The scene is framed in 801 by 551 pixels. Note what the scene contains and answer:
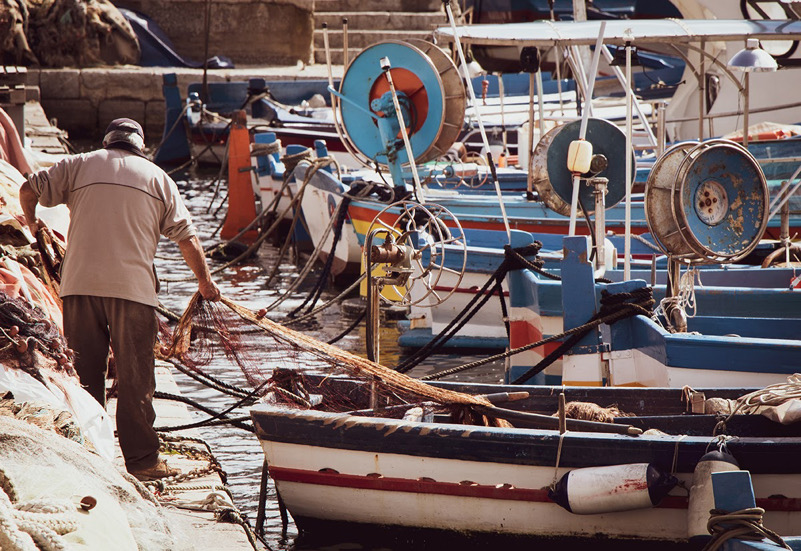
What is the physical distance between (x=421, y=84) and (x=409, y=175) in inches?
116

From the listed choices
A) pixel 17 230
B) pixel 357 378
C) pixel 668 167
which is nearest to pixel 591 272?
pixel 668 167

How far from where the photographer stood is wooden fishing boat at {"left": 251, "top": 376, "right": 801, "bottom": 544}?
4957 mm

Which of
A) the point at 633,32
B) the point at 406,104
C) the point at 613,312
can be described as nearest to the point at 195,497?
the point at 613,312

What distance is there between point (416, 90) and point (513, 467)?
17.7 feet

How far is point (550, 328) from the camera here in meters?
7.29

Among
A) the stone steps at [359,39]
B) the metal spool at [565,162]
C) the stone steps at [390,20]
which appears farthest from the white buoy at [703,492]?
the stone steps at [390,20]

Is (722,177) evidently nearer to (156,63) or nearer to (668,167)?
(668,167)

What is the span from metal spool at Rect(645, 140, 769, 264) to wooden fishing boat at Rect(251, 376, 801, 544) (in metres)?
0.95

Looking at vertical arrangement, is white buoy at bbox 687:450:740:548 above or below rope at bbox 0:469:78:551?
below

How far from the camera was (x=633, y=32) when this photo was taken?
26.0 ft

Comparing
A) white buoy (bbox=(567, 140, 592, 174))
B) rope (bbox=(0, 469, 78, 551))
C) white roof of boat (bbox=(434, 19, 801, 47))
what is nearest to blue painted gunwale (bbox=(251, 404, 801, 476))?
rope (bbox=(0, 469, 78, 551))

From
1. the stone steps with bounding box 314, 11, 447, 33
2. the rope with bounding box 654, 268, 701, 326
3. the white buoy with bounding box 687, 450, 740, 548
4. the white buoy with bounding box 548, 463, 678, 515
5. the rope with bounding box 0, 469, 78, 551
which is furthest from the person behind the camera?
the stone steps with bounding box 314, 11, 447, 33

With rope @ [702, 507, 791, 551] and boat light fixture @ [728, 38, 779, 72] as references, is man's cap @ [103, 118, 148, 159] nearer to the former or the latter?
rope @ [702, 507, 791, 551]

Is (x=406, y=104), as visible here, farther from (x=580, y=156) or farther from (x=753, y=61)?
(x=753, y=61)
